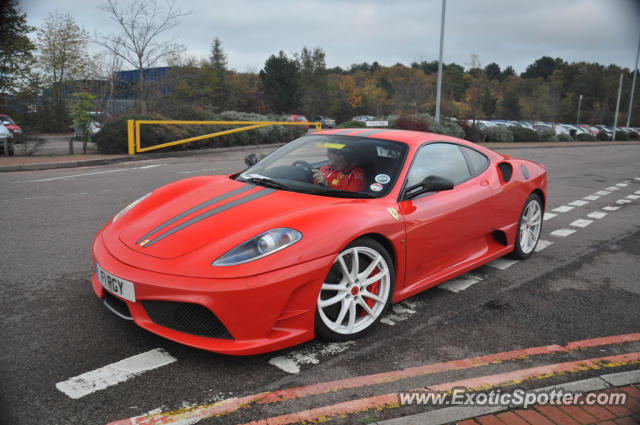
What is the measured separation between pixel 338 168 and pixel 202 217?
1.21 meters

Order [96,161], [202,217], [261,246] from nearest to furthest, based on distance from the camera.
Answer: [261,246]
[202,217]
[96,161]

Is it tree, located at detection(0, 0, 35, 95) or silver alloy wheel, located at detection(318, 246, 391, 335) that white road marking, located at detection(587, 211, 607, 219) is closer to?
silver alloy wheel, located at detection(318, 246, 391, 335)

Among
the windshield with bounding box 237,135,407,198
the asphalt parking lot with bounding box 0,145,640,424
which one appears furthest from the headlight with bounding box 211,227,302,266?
the windshield with bounding box 237,135,407,198

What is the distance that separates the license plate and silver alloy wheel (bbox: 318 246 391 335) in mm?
1072

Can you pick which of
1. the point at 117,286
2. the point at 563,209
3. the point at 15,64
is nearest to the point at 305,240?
the point at 117,286

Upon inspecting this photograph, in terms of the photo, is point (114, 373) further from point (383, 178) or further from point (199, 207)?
point (383, 178)

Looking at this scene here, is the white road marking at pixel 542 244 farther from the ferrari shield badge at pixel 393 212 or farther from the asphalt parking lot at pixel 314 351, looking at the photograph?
the ferrari shield badge at pixel 393 212

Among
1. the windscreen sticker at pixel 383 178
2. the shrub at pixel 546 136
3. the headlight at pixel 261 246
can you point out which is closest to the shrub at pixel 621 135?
the shrub at pixel 546 136

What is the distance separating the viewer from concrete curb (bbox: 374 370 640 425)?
2.36 m

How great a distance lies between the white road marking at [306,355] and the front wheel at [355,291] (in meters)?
0.05

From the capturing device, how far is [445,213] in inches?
152

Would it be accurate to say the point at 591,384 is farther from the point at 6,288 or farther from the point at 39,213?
the point at 39,213

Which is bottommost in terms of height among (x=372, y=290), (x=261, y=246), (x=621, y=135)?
(x=372, y=290)

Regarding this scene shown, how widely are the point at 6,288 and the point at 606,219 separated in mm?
7676
